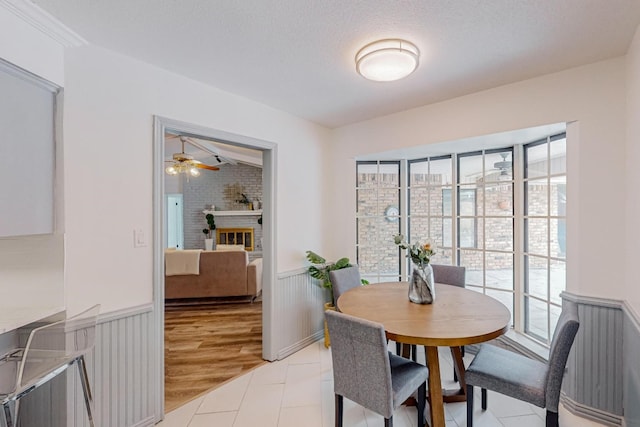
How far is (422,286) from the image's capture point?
6.71ft

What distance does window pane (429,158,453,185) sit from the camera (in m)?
3.24

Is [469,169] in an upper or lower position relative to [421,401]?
upper

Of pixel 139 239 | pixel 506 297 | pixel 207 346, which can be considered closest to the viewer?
pixel 139 239

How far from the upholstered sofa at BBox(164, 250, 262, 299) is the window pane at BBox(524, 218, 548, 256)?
3659mm

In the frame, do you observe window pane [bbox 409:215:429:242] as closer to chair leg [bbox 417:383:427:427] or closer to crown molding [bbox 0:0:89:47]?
chair leg [bbox 417:383:427:427]

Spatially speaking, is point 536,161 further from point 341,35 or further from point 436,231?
point 341,35

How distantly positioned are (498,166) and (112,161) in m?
3.26

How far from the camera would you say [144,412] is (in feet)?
6.23

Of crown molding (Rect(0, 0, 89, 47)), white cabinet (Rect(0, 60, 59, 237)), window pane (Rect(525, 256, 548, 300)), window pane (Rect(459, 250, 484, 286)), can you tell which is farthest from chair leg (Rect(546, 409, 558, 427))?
crown molding (Rect(0, 0, 89, 47))

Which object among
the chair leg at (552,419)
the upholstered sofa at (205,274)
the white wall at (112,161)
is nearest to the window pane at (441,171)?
the chair leg at (552,419)

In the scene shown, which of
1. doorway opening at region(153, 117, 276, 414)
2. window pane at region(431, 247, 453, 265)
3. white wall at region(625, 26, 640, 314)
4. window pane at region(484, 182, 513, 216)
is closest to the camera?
white wall at region(625, 26, 640, 314)

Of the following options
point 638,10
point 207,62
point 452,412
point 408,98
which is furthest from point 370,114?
point 452,412

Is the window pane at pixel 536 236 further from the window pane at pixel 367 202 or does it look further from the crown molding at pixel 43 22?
the crown molding at pixel 43 22

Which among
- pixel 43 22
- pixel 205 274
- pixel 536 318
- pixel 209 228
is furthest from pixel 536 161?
pixel 209 228
